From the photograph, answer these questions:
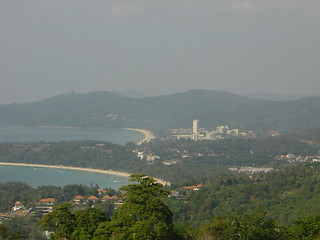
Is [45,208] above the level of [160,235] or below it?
below

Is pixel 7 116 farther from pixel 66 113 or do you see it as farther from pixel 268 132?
pixel 268 132

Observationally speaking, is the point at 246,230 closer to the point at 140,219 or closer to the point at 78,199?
the point at 140,219

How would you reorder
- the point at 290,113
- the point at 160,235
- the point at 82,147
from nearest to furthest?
1. the point at 160,235
2. the point at 82,147
3. the point at 290,113

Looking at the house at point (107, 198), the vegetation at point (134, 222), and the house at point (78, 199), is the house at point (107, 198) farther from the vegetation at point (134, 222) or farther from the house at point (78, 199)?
the vegetation at point (134, 222)

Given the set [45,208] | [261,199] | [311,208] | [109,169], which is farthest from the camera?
[109,169]

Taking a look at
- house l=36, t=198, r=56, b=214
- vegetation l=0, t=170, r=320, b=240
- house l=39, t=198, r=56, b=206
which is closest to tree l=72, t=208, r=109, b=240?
vegetation l=0, t=170, r=320, b=240


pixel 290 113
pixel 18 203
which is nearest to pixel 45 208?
pixel 18 203

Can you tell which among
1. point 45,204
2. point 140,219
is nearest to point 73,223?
point 140,219
